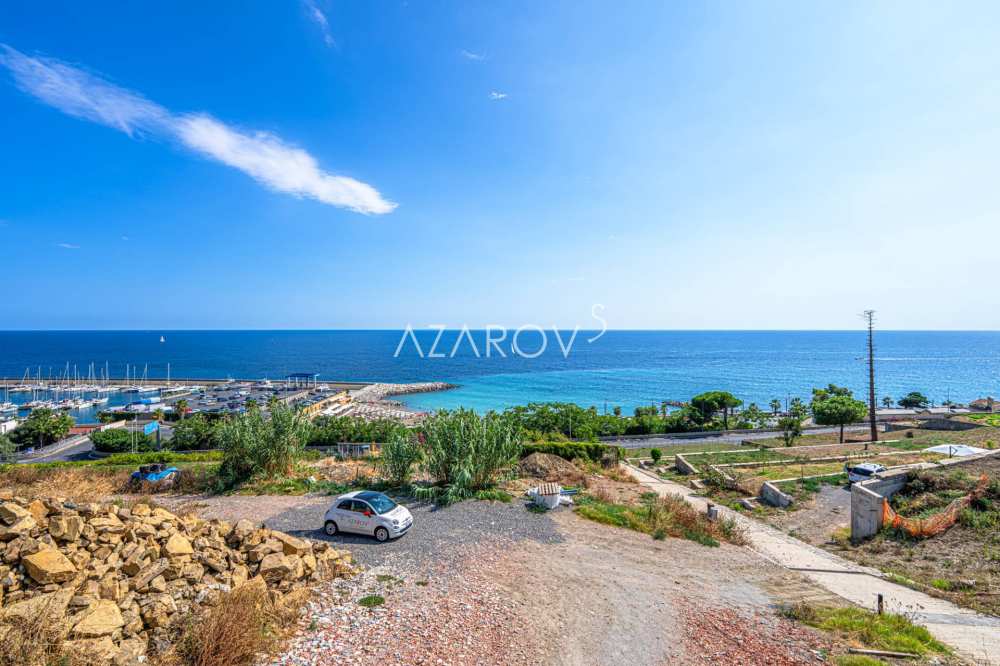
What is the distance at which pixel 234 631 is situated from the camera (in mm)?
7535

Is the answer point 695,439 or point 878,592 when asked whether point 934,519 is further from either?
point 695,439

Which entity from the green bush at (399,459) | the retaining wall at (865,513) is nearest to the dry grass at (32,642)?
the green bush at (399,459)

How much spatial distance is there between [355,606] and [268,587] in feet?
6.14

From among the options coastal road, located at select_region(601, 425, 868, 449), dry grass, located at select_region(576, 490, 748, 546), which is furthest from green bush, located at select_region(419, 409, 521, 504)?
coastal road, located at select_region(601, 425, 868, 449)

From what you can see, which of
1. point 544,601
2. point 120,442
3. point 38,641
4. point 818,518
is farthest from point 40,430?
point 818,518

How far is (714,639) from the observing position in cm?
923

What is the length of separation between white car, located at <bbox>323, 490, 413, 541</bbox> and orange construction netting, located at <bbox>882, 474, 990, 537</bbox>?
17.0 m

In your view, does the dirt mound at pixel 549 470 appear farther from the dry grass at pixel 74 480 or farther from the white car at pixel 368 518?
the dry grass at pixel 74 480

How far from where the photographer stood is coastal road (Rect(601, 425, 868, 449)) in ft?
138

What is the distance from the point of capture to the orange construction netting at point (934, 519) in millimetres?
15672

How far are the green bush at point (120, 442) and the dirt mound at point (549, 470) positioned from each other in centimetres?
3207

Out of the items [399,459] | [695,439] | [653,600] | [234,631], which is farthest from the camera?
[695,439]

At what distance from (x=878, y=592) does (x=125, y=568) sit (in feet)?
58.2

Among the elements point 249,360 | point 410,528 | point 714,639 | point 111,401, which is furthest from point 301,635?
point 249,360
